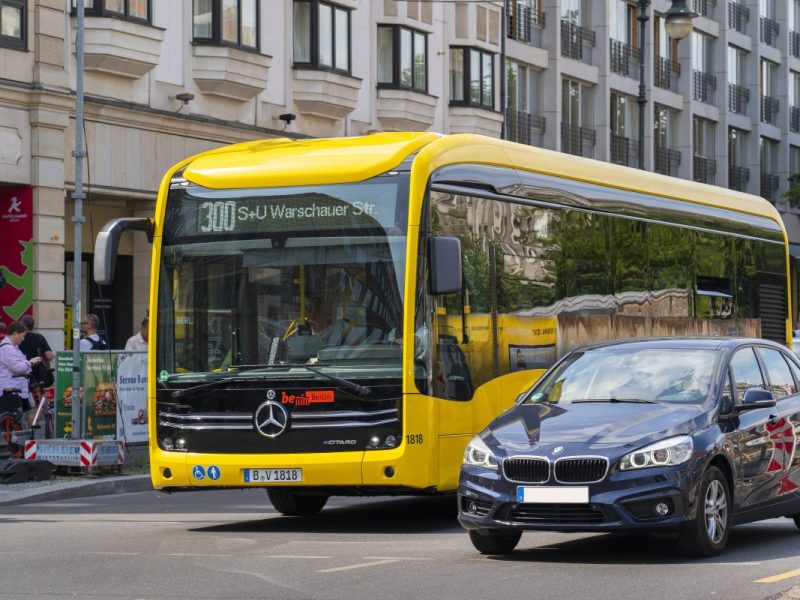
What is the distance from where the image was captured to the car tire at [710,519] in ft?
35.7

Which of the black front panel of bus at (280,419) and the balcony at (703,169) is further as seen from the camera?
the balcony at (703,169)

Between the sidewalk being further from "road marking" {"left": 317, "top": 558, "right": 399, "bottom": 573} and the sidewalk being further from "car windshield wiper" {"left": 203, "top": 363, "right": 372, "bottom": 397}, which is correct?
"road marking" {"left": 317, "top": 558, "right": 399, "bottom": 573}

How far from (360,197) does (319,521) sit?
3.03m

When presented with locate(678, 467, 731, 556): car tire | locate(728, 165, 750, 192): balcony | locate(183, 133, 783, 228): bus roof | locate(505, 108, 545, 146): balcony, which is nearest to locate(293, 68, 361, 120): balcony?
locate(505, 108, 545, 146): balcony

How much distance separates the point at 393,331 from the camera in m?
13.2

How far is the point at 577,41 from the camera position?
1879 inches

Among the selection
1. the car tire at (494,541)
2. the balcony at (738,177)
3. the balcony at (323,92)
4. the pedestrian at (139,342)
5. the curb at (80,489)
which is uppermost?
the balcony at (738,177)

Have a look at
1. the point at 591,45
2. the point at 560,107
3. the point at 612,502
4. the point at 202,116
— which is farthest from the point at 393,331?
the point at 591,45

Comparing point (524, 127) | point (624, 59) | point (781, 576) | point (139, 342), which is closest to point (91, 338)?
point (139, 342)

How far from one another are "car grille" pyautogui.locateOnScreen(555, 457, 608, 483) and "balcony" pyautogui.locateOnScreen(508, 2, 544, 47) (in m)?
33.9

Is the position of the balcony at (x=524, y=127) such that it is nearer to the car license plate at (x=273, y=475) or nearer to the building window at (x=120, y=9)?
the building window at (x=120, y=9)

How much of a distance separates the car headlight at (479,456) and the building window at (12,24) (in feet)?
55.0

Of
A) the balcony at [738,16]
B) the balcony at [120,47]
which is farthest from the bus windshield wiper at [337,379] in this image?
the balcony at [738,16]

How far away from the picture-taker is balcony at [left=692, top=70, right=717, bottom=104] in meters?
56.2
